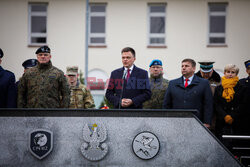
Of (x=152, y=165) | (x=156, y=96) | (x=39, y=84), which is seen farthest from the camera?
Result: (x=156, y=96)

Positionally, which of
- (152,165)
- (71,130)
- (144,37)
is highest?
(144,37)

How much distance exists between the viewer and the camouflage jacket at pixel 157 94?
206 inches

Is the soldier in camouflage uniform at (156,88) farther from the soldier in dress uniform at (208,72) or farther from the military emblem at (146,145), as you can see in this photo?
the military emblem at (146,145)

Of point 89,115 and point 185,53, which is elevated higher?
point 185,53

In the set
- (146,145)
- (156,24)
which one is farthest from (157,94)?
(156,24)

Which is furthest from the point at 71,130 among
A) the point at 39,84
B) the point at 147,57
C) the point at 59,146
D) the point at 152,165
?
the point at 147,57

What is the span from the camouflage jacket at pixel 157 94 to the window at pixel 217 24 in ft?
34.9

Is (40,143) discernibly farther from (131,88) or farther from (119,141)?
(131,88)

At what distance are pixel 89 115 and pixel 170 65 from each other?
1243 centimetres

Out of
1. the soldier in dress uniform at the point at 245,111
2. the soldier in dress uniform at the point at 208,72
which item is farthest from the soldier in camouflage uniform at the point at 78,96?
the soldier in dress uniform at the point at 245,111

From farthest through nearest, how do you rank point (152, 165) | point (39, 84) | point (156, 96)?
point (156, 96)
point (39, 84)
point (152, 165)

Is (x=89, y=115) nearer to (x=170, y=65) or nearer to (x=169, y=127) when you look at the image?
(x=169, y=127)

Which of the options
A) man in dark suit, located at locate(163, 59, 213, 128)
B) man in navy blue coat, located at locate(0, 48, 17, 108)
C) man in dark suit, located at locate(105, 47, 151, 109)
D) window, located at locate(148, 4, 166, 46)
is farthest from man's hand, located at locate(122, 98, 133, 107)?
window, located at locate(148, 4, 166, 46)

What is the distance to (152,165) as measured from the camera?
9.13 feet
